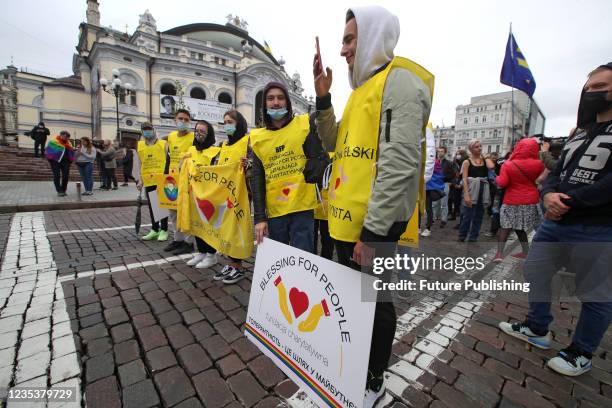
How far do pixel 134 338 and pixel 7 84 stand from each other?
7898 cm

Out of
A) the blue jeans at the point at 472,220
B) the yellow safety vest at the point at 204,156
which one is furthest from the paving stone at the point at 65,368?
the blue jeans at the point at 472,220

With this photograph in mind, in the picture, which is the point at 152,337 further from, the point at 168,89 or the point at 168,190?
the point at 168,89

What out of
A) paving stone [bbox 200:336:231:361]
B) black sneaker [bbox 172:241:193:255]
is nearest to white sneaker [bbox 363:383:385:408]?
paving stone [bbox 200:336:231:361]

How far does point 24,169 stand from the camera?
13523 millimetres

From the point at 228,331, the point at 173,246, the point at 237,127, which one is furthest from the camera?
the point at 173,246

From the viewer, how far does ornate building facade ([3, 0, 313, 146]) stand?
2778 centimetres

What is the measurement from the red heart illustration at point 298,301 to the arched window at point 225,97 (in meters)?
38.5

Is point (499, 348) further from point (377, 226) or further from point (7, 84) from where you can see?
point (7, 84)

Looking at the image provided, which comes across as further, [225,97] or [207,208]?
[225,97]

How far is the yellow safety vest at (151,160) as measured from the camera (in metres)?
4.45

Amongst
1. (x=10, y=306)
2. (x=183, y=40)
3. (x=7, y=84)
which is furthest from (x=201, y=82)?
(x=7, y=84)

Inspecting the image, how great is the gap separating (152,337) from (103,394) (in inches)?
22.5

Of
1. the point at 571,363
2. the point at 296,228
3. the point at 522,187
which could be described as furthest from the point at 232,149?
the point at 522,187

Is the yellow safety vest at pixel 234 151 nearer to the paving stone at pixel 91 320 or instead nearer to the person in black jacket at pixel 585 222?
the paving stone at pixel 91 320
